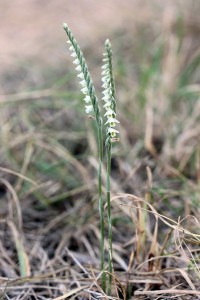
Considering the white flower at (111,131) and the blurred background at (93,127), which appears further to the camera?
the blurred background at (93,127)

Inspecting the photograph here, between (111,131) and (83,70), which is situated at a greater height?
(83,70)

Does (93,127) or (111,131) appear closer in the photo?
(111,131)

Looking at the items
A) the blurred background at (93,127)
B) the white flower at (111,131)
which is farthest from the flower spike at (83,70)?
the blurred background at (93,127)

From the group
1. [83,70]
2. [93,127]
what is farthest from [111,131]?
[93,127]

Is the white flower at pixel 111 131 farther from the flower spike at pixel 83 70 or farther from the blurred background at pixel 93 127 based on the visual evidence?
the blurred background at pixel 93 127

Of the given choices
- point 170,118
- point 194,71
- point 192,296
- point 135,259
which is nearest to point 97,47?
point 194,71

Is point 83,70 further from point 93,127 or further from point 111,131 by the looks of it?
point 93,127

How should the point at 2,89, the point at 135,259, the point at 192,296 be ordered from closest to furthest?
the point at 192,296
the point at 135,259
the point at 2,89

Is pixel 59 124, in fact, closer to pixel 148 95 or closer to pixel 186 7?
pixel 148 95

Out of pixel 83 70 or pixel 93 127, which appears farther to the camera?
pixel 93 127
